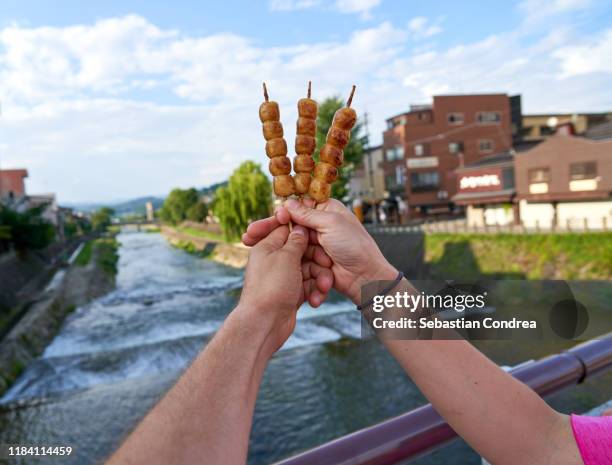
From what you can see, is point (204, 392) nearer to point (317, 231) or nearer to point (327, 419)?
point (317, 231)

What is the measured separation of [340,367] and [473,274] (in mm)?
10536

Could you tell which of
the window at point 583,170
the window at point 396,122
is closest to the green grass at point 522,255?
the window at point 583,170

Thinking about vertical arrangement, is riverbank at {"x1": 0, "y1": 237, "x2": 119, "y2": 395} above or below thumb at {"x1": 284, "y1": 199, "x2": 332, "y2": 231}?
below

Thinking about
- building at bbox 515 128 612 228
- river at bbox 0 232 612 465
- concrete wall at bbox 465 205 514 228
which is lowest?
river at bbox 0 232 612 465

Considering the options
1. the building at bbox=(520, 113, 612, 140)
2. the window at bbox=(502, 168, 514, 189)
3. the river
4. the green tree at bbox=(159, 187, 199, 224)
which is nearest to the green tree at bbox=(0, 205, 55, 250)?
the river

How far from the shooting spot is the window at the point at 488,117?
37.9m

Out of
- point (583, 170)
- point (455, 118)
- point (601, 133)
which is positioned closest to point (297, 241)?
point (583, 170)

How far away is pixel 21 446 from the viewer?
1102cm

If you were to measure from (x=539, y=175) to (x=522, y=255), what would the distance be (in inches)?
223

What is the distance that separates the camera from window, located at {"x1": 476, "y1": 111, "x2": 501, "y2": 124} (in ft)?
124

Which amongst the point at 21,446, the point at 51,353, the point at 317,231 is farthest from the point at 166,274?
the point at 317,231

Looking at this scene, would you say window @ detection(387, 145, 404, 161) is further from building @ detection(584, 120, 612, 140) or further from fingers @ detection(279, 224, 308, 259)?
fingers @ detection(279, 224, 308, 259)

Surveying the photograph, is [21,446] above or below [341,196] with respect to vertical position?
below

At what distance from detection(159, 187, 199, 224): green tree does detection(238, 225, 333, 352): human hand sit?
301ft
